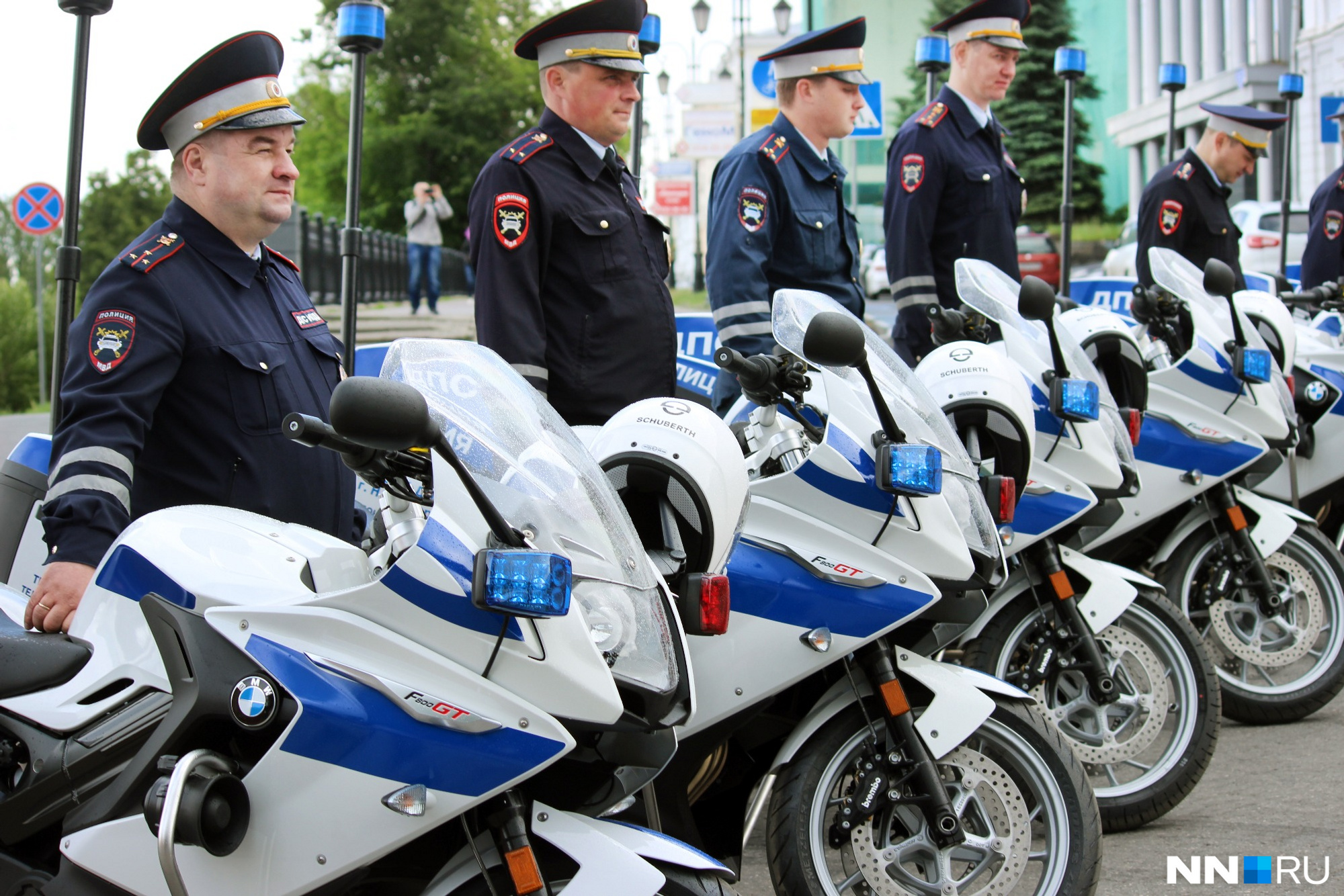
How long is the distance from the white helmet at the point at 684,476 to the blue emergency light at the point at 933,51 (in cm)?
431

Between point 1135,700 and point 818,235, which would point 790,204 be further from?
point 1135,700

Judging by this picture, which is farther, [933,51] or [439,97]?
[439,97]

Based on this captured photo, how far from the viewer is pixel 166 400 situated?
2840 mm

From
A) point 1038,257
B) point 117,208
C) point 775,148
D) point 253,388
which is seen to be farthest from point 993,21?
point 117,208

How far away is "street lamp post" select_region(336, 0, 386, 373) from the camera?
14.4ft

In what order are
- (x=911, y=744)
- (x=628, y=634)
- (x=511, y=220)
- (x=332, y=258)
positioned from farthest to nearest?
(x=332, y=258), (x=511, y=220), (x=911, y=744), (x=628, y=634)

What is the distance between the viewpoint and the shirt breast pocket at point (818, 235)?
15.3ft

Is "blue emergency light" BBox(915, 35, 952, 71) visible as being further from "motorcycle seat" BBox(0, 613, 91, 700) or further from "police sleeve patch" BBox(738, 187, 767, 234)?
"motorcycle seat" BBox(0, 613, 91, 700)

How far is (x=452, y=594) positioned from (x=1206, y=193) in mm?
5493

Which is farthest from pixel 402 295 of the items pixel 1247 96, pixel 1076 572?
pixel 1076 572

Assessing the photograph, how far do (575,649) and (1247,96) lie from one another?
106 ft

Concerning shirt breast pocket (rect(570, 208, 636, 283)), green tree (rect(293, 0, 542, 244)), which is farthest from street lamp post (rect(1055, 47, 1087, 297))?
green tree (rect(293, 0, 542, 244))

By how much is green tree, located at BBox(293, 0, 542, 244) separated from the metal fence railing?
5.88 meters

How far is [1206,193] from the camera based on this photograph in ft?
21.7
